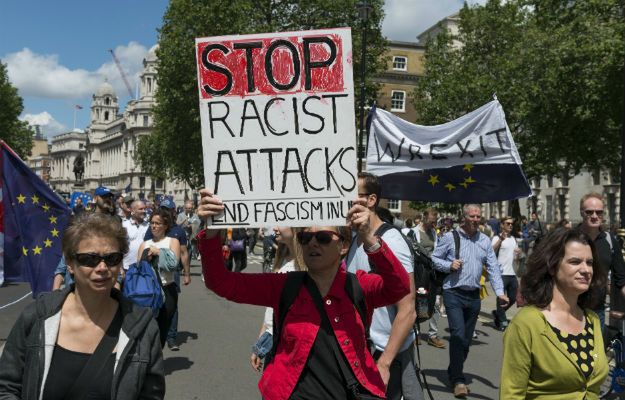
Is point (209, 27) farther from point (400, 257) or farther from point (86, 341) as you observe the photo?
point (86, 341)

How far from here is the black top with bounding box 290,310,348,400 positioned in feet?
10.5

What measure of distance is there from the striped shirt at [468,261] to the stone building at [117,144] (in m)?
100

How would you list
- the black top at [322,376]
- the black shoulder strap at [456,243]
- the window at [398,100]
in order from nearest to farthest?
the black top at [322,376] → the black shoulder strap at [456,243] → the window at [398,100]

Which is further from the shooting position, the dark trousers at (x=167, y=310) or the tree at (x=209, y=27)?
the tree at (x=209, y=27)

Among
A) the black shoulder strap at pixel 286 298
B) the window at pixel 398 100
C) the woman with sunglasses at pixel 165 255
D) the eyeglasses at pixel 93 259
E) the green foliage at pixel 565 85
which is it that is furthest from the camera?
the window at pixel 398 100

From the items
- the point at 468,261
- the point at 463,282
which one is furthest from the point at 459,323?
the point at 468,261

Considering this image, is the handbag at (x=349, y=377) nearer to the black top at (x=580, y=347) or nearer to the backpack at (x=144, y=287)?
the black top at (x=580, y=347)

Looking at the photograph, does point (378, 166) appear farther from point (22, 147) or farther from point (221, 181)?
point (22, 147)

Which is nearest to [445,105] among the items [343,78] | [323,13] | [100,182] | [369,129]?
[323,13]

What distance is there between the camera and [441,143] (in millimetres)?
7883

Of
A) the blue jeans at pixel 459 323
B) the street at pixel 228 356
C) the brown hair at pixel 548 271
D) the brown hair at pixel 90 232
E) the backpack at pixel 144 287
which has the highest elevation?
the brown hair at pixel 90 232

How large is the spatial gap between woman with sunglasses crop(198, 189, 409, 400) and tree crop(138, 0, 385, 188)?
36.1 m

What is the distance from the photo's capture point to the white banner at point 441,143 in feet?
25.3

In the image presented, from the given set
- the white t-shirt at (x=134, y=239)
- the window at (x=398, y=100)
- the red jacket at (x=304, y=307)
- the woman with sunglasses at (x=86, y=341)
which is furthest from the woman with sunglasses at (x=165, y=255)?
the window at (x=398, y=100)
